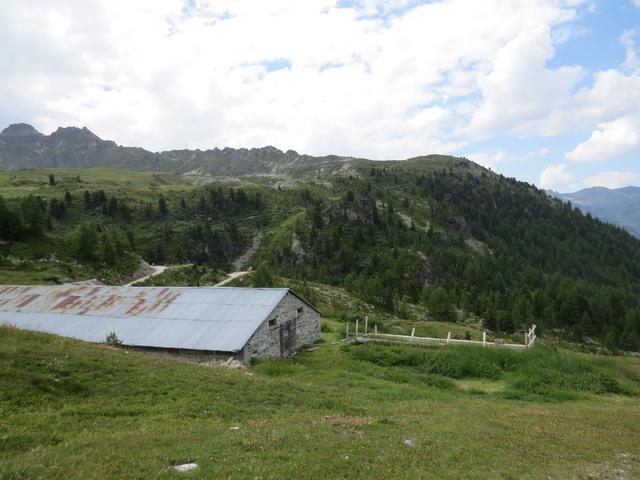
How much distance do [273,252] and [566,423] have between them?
140 meters

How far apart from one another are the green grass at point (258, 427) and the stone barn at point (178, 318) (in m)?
8.86

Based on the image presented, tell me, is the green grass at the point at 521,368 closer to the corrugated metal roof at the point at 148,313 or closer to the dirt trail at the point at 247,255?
the corrugated metal roof at the point at 148,313

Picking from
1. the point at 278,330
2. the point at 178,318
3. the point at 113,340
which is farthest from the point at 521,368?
the point at 113,340

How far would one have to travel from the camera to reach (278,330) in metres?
36.3

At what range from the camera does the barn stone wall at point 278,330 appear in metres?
32.6

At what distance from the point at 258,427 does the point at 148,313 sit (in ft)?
85.3

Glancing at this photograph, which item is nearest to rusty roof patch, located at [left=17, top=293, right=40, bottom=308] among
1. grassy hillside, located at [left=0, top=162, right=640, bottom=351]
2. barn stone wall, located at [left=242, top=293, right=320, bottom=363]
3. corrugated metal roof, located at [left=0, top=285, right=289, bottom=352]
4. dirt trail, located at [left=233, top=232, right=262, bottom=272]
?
corrugated metal roof, located at [left=0, top=285, right=289, bottom=352]

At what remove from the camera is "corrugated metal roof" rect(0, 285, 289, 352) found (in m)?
33.0

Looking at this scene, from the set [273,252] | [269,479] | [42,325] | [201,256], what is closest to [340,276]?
[273,252]

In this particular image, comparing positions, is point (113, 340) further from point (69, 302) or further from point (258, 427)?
point (258, 427)

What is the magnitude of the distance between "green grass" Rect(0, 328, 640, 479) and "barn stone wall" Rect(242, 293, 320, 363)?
8.20m

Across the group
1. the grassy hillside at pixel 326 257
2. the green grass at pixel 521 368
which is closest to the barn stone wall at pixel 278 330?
the green grass at pixel 521 368

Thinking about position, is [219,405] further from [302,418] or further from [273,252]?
[273,252]

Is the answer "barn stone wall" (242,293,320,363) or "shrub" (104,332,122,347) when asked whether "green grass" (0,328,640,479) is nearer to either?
"shrub" (104,332,122,347)
